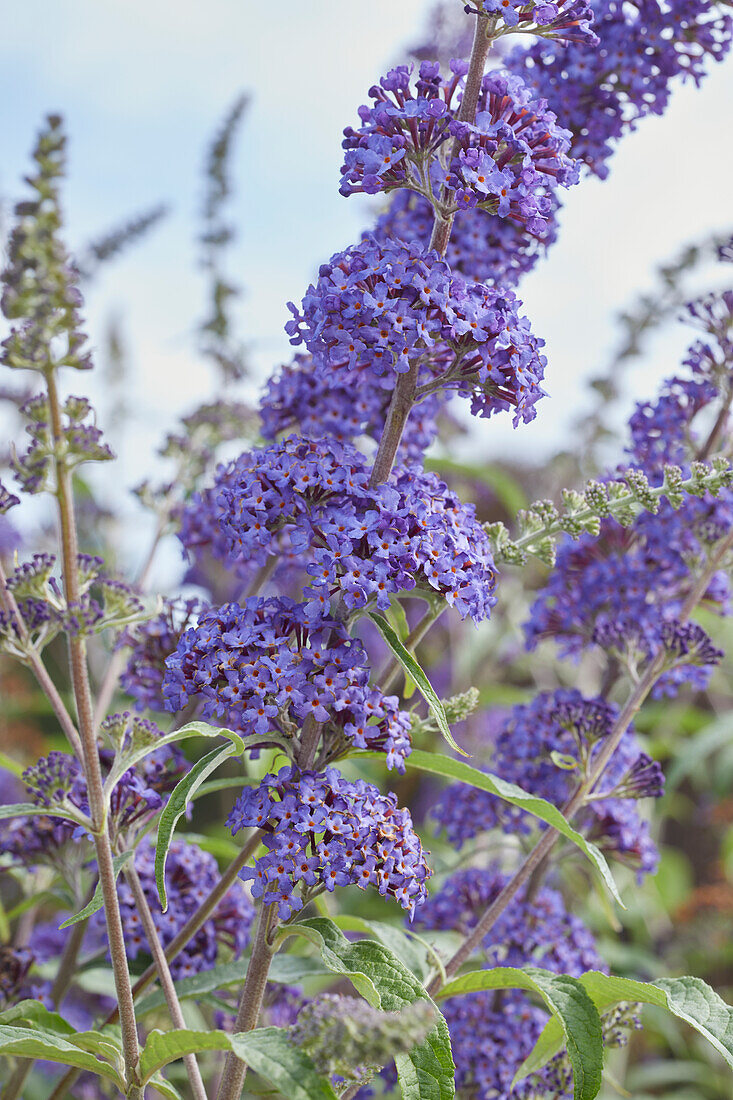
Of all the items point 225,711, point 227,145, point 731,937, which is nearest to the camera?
point 225,711

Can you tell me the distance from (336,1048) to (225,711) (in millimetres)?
364

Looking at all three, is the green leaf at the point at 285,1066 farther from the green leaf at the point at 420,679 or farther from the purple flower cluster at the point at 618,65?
the purple flower cluster at the point at 618,65

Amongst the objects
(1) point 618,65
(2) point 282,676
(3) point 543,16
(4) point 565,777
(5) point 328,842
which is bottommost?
(5) point 328,842

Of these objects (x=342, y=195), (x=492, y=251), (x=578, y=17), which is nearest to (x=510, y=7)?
(x=578, y=17)

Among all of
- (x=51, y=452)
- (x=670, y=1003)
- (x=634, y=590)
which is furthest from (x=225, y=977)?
(x=634, y=590)

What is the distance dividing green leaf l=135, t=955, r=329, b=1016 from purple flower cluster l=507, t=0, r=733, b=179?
1253 millimetres

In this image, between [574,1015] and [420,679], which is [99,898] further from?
[574,1015]

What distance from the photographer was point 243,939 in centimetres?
150

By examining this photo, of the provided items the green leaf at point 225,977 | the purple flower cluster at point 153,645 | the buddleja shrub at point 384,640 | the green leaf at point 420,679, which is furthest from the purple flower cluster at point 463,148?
the green leaf at point 225,977

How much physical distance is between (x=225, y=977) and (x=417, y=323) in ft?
2.91

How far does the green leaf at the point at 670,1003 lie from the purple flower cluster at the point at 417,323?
2.20ft

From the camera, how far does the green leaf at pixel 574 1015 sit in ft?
3.49

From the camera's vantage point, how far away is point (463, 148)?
1105mm

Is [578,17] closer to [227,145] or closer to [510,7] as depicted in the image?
[510,7]
